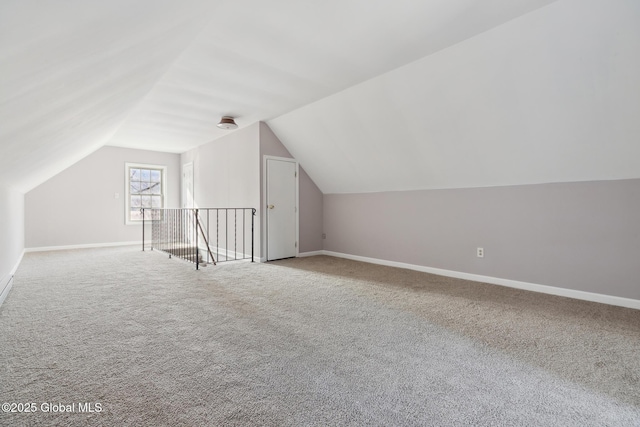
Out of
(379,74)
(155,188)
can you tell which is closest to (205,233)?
(155,188)

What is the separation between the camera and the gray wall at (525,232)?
118 inches

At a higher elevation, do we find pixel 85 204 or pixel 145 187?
pixel 145 187

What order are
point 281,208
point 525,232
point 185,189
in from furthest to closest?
point 185,189
point 281,208
point 525,232

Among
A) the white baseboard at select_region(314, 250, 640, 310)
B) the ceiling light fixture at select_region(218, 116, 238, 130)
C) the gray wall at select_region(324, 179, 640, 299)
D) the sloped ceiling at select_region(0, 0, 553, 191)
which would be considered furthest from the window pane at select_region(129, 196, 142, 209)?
the white baseboard at select_region(314, 250, 640, 310)

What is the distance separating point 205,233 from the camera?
22.4 feet

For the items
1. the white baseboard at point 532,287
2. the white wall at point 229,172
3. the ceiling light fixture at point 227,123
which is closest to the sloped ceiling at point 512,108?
the ceiling light fixture at point 227,123

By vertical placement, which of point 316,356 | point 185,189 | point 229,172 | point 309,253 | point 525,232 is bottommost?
point 316,356

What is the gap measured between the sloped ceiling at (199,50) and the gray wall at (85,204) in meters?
3.59

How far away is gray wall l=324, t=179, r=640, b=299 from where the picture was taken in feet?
9.83

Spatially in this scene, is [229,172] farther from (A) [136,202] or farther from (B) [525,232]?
(B) [525,232]

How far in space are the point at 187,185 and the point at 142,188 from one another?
1108 mm

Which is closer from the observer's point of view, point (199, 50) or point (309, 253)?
point (199, 50)

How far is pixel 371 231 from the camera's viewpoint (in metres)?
5.26

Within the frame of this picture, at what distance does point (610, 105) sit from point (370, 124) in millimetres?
2361
